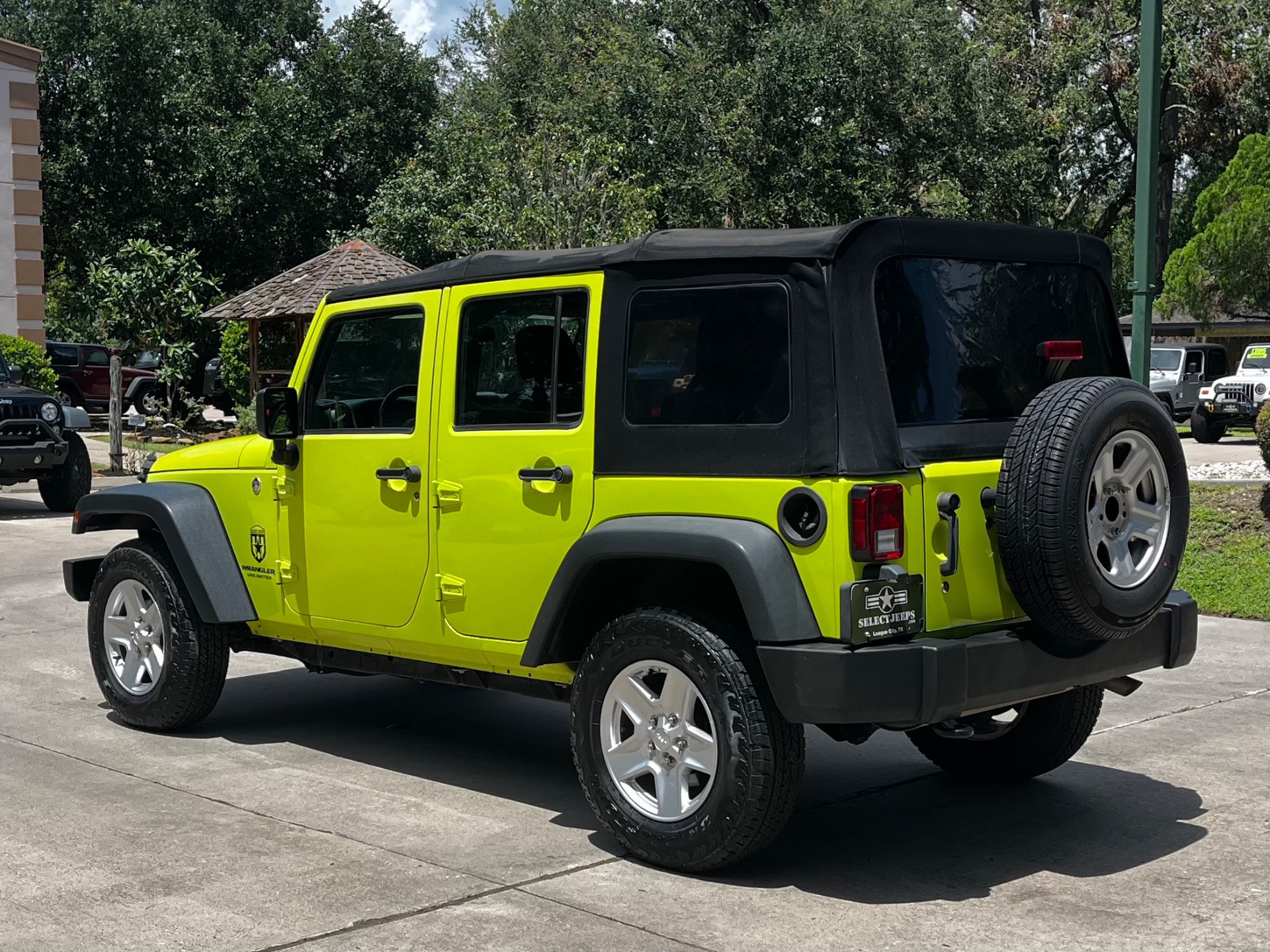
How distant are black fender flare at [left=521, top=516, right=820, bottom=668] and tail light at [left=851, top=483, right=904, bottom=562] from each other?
224 mm

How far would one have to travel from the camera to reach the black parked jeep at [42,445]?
15438mm

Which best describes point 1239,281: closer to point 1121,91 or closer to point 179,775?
point 1121,91

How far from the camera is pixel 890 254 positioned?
4.88 m

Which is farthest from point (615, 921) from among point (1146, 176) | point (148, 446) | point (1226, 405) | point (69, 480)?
point (1226, 405)

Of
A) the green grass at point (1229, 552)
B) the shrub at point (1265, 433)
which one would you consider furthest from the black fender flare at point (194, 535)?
the shrub at point (1265, 433)

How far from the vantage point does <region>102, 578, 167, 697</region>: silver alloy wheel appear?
275 inches

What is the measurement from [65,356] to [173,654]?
28.8 m

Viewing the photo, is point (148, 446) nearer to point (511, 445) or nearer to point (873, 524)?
point (511, 445)

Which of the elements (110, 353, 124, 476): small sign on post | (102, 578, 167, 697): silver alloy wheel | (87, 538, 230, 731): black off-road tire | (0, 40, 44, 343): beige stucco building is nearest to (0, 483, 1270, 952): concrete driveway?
(87, 538, 230, 731): black off-road tire

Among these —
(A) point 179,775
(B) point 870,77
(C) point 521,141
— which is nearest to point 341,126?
(C) point 521,141

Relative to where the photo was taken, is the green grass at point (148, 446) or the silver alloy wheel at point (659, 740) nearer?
the silver alloy wheel at point (659, 740)

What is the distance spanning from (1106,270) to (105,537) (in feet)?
35.8

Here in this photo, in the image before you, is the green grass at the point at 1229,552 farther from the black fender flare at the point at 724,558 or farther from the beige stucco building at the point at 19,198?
the beige stucco building at the point at 19,198

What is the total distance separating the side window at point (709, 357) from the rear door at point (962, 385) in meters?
0.36
